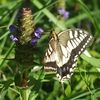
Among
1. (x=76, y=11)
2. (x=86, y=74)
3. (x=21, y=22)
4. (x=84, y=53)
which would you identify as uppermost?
(x=76, y=11)

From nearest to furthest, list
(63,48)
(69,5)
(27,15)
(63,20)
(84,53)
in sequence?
(27,15) < (63,48) < (84,53) < (63,20) < (69,5)

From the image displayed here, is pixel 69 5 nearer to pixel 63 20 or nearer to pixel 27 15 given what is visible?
pixel 63 20

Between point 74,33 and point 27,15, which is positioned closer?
point 27,15

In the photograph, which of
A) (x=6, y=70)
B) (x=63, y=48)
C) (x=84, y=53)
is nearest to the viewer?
(x=63, y=48)

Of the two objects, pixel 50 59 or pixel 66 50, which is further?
pixel 66 50

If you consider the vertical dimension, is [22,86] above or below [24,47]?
below

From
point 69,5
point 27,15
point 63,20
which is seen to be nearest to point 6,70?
point 63,20
